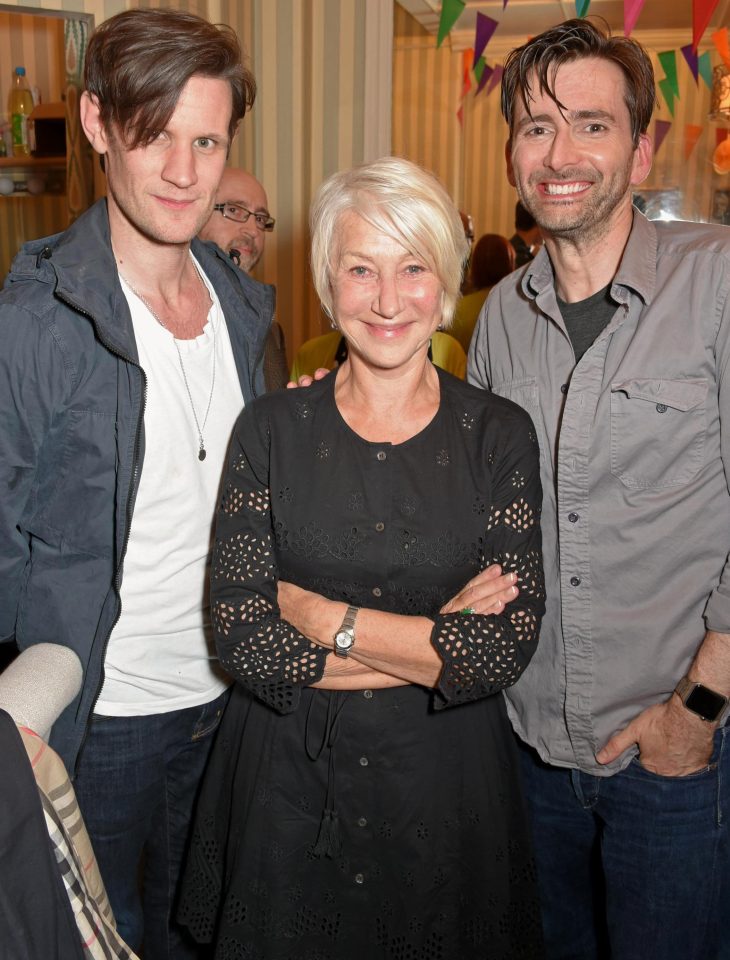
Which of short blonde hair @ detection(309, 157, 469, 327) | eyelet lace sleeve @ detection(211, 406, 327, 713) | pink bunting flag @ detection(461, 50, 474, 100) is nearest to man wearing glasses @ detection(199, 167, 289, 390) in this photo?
short blonde hair @ detection(309, 157, 469, 327)

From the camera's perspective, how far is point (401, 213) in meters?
1.60

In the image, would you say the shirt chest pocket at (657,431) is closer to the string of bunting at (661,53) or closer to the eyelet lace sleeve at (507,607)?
the eyelet lace sleeve at (507,607)

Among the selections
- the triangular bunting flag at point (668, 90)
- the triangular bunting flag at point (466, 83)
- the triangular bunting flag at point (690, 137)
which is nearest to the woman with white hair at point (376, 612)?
the triangular bunting flag at point (668, 90)

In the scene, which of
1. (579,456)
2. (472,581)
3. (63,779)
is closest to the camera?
(63,779)

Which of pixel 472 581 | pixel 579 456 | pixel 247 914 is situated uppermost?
pixel 579 456

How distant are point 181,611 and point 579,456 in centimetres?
82

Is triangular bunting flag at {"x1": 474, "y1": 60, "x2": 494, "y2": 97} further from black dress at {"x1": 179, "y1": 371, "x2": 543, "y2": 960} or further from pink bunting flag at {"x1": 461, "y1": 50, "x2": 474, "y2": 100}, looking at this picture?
black dress at {"x1": 179, "y1": 371, "x2": 543, "y2": 960}

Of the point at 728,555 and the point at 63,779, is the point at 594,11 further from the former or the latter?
the point at 63,779

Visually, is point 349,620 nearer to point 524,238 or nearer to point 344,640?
point 344,640

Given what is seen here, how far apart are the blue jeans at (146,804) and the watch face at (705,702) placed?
924mm

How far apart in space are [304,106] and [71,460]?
2.83 m

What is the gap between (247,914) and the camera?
5.45 feet

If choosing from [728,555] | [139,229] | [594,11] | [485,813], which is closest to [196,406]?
[139,229]

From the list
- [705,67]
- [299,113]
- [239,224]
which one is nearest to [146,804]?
[239,224]
